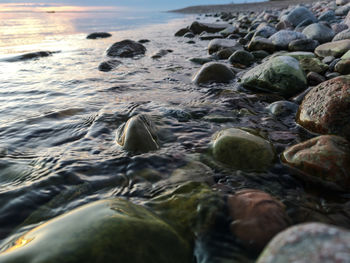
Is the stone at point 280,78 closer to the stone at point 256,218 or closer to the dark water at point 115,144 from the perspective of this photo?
the dark water at point 115,144

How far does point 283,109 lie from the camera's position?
371 centimetres

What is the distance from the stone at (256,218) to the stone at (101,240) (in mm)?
384

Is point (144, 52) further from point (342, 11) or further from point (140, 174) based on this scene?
point (342, 11)

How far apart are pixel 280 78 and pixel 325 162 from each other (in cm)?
271

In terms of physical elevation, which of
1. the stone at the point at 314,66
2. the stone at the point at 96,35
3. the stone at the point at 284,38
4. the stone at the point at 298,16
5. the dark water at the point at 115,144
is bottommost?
the dark water at the point at 115,144

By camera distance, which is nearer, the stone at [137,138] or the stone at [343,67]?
the stone at [137,138]

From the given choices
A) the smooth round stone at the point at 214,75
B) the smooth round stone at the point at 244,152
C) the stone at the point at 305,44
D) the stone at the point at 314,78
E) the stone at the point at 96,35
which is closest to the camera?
the smooth round stone at the point at 244,152

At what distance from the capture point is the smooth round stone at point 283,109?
12.0 feet

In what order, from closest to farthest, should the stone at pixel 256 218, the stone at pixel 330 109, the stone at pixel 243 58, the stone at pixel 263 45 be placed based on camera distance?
the stone at pixel 256 218
the stone at pixel 330 109
the stone at pixel 243 58
the stone at pixel 263 45

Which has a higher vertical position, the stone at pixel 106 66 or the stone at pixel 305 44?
the stone at pixel 305 44

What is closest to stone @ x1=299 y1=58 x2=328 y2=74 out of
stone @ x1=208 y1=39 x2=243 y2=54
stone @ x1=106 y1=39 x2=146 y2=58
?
stone @ x1=208 y1=39 x2=243 y2=54

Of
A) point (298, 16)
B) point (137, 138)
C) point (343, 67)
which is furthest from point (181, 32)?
point (137, 138)

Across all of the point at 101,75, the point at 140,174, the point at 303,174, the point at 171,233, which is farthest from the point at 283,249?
the point at 101,75

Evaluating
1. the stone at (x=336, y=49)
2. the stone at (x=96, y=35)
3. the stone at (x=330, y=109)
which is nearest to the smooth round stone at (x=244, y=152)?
the stone at (x=330, y=109)
